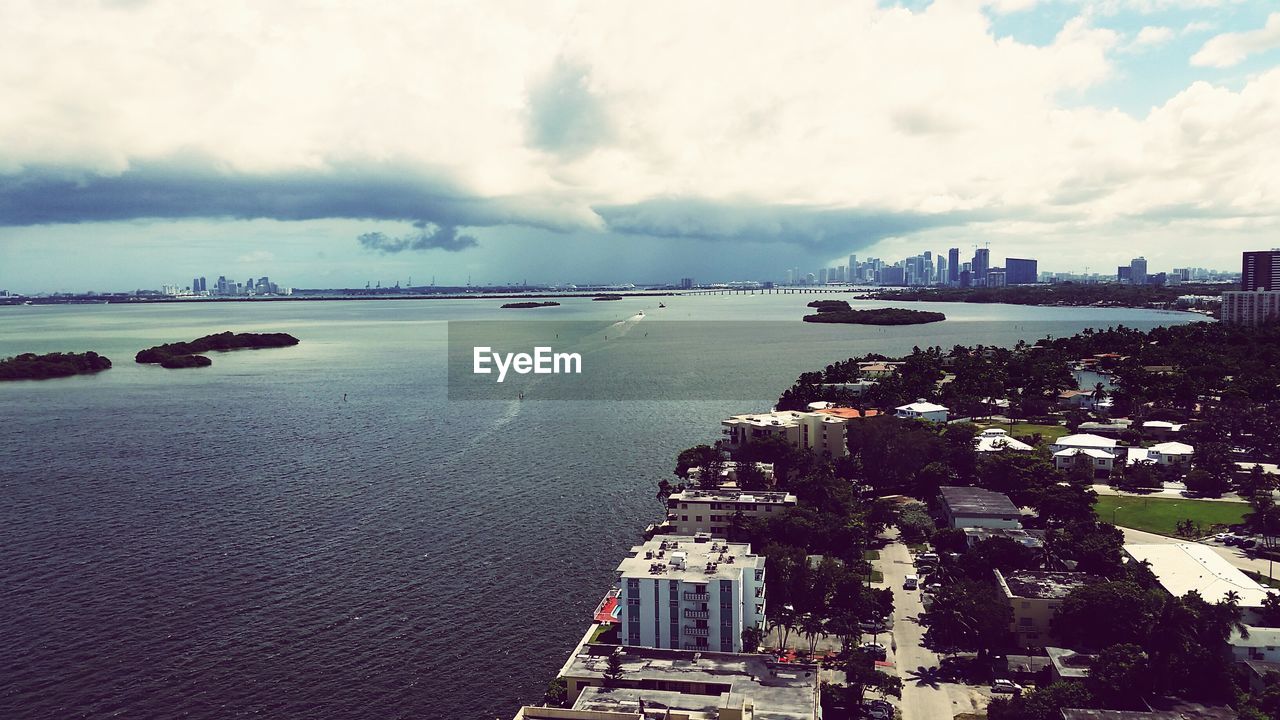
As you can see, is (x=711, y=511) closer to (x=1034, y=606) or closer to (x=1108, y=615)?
(x=1034, y=606)

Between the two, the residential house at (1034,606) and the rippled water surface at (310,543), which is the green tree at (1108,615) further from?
the rippled water surface at (310,543)

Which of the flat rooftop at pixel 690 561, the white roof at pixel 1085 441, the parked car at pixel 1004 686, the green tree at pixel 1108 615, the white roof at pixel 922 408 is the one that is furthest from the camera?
the white roof at pixel 922 408

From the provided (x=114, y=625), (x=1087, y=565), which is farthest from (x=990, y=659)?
(x=114, y=625)

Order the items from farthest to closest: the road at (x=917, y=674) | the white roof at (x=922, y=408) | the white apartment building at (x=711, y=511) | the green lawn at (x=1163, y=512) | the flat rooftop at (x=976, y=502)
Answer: the white roof at (x=922, y=408) < the green lawn at (x=1163, y=512) < the white apartment building at (x=711, y=511) < the flat rooftop at (x=976, y=502) < the road at (x=917, y=674)

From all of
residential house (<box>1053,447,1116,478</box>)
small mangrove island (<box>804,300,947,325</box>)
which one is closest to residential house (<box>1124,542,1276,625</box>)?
residential house (<box>1053,447,1116,478</box>)

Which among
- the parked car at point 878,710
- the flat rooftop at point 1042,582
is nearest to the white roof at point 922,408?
the flat rooftop at point 1042,582

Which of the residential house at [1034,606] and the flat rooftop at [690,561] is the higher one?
the flat rooftop at [690,561]

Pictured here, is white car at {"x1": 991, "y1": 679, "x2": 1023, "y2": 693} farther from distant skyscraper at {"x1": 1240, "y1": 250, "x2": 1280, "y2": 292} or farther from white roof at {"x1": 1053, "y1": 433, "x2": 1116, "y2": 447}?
distant skyscraper at {"x1": 1240, "y1": 250, "x2": 1280, "y2": 292}

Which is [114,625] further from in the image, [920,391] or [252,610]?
[920,391]
